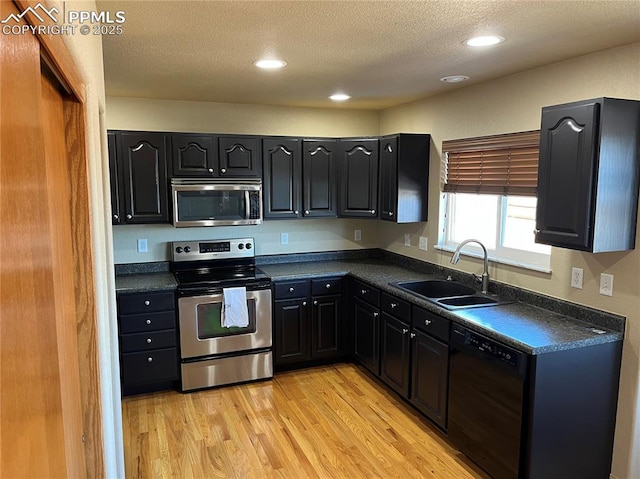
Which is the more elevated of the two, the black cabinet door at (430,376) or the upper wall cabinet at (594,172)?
the upper wall cabinet at (594,172)

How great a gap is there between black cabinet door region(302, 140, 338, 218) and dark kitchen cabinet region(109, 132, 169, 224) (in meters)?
1.25

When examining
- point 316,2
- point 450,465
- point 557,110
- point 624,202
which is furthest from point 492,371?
point 316,2

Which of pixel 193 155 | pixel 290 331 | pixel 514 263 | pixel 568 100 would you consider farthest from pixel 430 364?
pixel 193 155

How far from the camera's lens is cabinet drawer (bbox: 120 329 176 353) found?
3574mm

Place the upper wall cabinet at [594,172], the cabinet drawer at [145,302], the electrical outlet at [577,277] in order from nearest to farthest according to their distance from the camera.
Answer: the upper wall cabinet at [594,172] → the electrical outlet at [577,277] → the cabinet drawer at [145,302]

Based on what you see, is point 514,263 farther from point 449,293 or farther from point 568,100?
point 568,100

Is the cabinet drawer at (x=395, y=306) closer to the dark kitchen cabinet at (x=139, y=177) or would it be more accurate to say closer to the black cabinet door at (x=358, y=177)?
the black cabinet door at (x=358, y=177)

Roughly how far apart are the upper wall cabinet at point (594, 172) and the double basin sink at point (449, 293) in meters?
0.85

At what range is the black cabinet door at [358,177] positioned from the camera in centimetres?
420

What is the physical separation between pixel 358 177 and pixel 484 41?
6.75 ft

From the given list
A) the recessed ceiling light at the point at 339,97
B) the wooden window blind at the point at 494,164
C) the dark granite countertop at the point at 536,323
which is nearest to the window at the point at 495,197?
the wooden window blind at the point at 494,164

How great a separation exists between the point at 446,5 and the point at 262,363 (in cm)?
308

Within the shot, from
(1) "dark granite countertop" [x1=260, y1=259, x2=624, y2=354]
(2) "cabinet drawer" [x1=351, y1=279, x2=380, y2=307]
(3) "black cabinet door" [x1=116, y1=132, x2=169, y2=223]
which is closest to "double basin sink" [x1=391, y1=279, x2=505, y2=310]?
(1) "dark granite countertop" [x1=260, y1=259, x2=624, y2=354]

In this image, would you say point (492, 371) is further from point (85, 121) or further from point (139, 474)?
point (85, 121)
